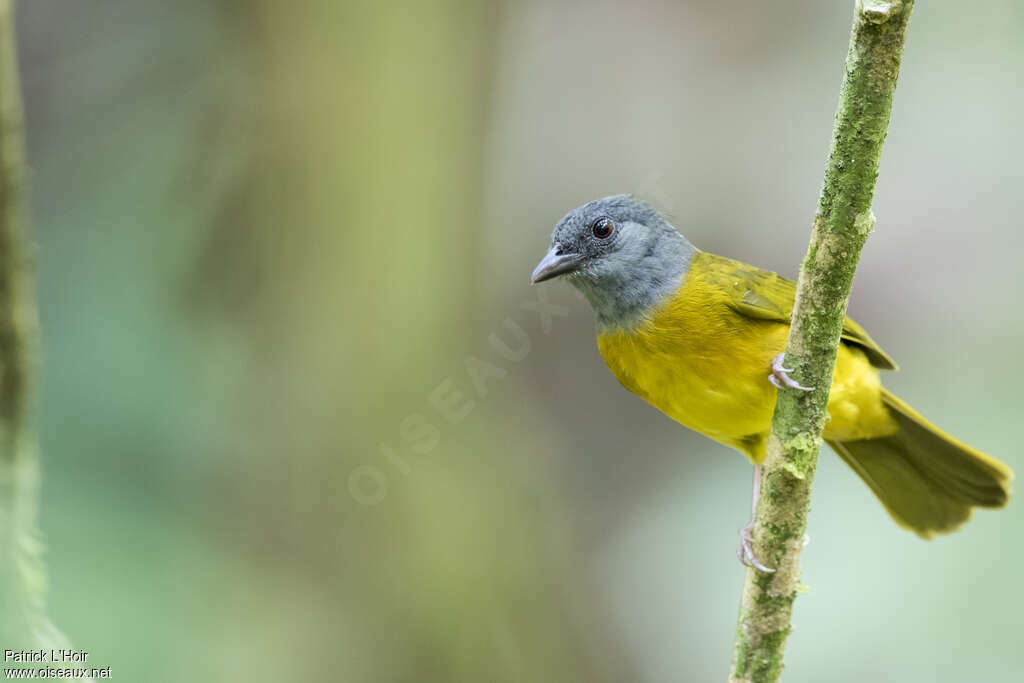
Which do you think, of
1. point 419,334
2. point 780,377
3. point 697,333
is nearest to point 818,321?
point 780,377

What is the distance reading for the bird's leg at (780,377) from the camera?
1.97m

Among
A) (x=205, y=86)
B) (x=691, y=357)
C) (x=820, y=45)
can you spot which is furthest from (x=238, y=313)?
(x=820, y=45)

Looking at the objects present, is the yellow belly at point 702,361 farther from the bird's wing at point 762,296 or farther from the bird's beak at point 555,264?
the bird's beak at point 555,264

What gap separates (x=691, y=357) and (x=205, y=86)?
2.37m

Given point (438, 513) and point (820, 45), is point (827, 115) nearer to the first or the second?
point (820, 45)

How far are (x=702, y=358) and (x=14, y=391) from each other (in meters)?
1.78

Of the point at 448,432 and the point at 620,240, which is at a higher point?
the point at 620,240

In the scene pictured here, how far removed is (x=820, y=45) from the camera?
14.8 feet

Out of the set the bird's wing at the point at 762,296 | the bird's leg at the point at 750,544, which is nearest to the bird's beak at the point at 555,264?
the bird's wing at the point at 762,296

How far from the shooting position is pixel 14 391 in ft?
6.58

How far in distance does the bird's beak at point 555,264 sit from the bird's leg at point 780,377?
0.65m

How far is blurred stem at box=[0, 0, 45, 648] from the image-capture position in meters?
2.01

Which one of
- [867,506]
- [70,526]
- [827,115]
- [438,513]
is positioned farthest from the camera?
[827,115]

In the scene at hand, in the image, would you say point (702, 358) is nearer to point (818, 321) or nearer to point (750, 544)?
point (750, 544)
